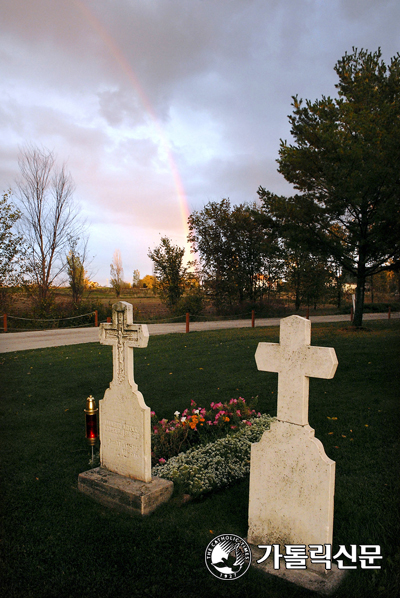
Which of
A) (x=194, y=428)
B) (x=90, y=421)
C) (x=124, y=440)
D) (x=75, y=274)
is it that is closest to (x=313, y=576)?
(x=124, y=440)

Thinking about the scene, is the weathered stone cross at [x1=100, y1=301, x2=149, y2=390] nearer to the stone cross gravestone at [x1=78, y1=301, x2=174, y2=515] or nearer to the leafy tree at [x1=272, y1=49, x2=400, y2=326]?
the stone cross gravestone at [x1=78, y1=301, x2=174, y2=515]

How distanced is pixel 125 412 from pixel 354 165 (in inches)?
523

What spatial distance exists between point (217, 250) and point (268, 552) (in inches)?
1217

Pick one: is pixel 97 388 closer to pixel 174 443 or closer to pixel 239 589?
pixel 174 443

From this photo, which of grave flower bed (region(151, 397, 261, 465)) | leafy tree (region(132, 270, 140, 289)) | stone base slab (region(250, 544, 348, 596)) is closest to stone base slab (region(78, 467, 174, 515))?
grave flower bed (region(151, 397, 261, 465))

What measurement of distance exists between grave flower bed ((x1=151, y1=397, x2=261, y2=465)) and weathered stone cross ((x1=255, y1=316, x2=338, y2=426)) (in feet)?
6.81

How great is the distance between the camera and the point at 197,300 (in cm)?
2841

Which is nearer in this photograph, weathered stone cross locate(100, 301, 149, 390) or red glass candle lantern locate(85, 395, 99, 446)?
weathered stone cross locate(100, 301, 149, 390)

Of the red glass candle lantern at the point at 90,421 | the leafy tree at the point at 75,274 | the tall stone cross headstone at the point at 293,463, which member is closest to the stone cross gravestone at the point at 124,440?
the red glass candle lantern at the point at 90,421

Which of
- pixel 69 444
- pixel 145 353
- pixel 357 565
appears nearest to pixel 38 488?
pixel 69 444

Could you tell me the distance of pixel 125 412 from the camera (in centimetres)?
379

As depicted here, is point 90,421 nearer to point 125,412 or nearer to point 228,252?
point 125,412

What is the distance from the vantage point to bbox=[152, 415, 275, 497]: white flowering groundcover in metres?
3.86

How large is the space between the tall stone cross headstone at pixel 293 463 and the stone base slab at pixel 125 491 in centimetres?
95
